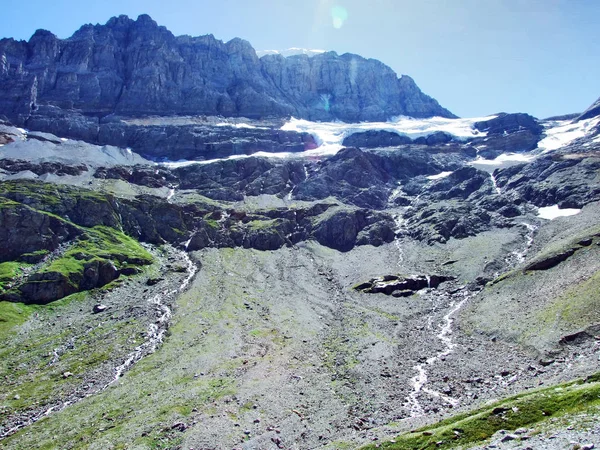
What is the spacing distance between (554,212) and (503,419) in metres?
170

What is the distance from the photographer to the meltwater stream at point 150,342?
60.8 meters

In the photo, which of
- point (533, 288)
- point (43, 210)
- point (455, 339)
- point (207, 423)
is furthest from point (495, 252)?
point (43, 210)

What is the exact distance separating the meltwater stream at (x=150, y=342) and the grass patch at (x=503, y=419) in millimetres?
44796

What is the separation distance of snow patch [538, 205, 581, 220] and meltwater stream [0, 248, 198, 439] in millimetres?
133219

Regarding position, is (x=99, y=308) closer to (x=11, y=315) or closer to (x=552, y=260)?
(x=11, y=315)

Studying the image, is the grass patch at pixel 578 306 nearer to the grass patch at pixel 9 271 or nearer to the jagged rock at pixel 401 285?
the jagged rock at pixel 401 285

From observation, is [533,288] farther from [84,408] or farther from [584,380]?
[84,408]

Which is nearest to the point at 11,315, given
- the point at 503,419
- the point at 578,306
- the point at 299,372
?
the point at 299,372

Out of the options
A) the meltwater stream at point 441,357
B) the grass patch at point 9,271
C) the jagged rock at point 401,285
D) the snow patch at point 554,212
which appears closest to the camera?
the meltwater stream at point 441,357

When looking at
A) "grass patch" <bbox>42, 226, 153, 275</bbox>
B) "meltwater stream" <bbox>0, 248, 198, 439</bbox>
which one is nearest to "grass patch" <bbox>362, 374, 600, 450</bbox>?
"meltwater stream" <bbox>0, 248, 198, 439</bbox>

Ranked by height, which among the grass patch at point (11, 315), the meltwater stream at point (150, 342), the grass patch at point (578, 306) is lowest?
the grass patch at point (11, 315)

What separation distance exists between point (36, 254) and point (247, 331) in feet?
271

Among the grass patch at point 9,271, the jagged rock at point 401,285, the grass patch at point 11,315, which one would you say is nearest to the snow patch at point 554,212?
the jagged rock at point 401,285

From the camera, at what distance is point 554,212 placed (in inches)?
7288
